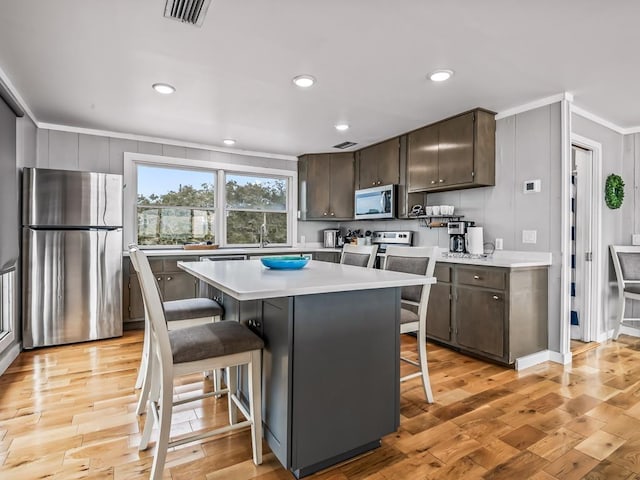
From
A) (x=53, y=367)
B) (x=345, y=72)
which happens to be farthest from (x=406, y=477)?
(x=53, y=367)

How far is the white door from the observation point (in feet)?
12.1

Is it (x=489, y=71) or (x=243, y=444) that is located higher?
(x=489, y=71)

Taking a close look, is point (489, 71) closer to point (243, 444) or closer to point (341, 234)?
point (243, 444)

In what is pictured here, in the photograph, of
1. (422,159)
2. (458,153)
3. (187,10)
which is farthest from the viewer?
(422,159)

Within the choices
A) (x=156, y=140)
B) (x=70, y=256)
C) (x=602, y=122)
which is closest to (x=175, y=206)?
(x=156, y=140)

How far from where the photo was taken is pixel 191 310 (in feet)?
7.49

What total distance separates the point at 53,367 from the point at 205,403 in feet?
5.19

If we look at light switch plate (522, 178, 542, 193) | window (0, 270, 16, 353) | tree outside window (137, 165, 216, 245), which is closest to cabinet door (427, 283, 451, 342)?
light switch plate (522, 178, 542, 193)

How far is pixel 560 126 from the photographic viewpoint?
10.0 feet

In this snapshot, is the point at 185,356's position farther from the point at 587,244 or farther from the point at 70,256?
the point at 587,244

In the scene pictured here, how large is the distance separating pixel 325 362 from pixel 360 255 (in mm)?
1335

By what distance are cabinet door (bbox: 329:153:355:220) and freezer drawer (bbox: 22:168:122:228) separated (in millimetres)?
2729

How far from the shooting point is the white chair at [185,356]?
1.47 meters

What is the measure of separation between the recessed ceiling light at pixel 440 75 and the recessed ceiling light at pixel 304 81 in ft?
2.97
